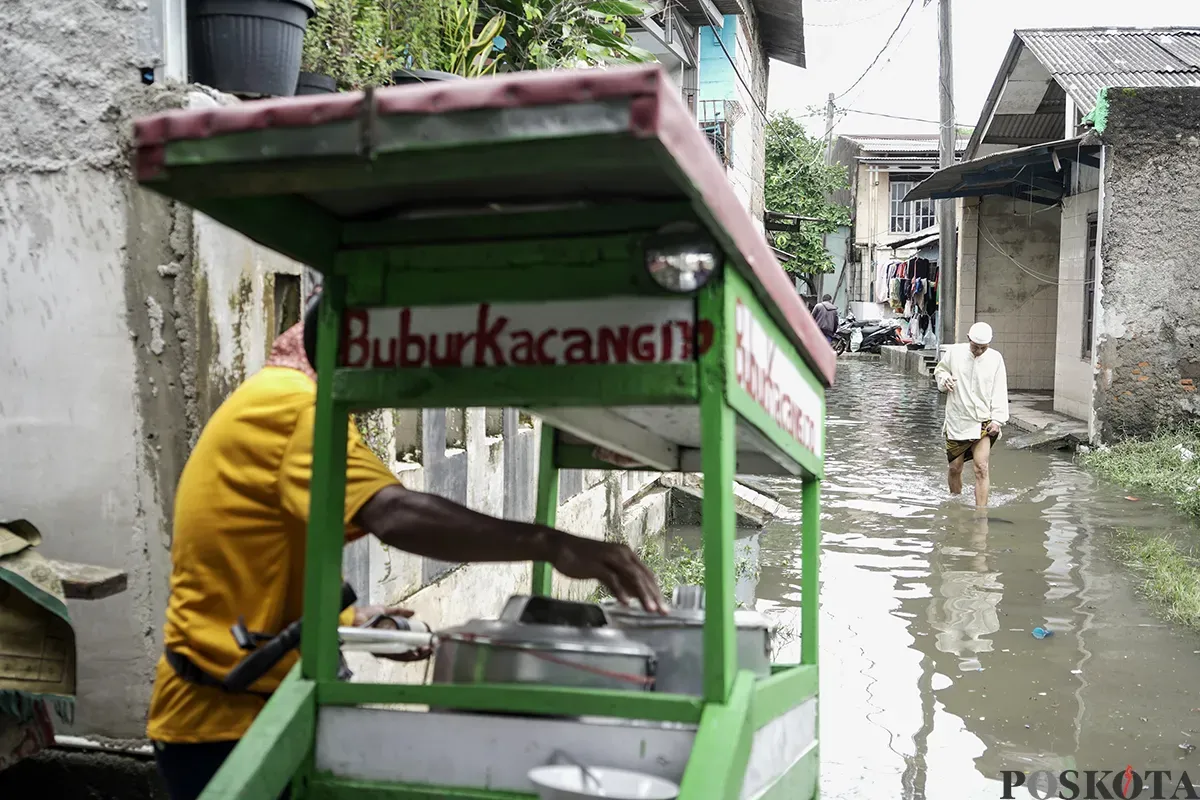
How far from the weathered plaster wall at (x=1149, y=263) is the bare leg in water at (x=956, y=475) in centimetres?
282

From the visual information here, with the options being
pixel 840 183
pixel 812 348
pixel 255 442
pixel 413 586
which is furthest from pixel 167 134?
pixel 840 183

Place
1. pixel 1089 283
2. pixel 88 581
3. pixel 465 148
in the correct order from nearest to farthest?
1. pixel 465 148
2. pixel 88 581
3. pixel 1089 283

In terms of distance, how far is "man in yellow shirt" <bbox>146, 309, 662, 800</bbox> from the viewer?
7.15 feet

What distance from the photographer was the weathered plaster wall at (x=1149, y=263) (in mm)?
12039

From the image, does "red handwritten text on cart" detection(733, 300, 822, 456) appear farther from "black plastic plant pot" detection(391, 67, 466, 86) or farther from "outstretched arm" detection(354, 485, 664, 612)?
"black plastic plant pot" detection(391, 67, 466, 86)

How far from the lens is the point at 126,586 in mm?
3184

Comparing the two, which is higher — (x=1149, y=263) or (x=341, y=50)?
(x=341, y=50)

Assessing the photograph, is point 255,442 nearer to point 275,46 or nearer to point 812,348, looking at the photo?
point 812,348

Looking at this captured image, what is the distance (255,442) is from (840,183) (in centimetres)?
3434

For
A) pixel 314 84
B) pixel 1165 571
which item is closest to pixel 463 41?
pixel 314 84

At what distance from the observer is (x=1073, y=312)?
1504 centimetres

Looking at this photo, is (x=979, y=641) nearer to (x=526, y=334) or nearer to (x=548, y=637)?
(x=548, y=637)

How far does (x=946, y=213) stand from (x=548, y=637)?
19.8 m
